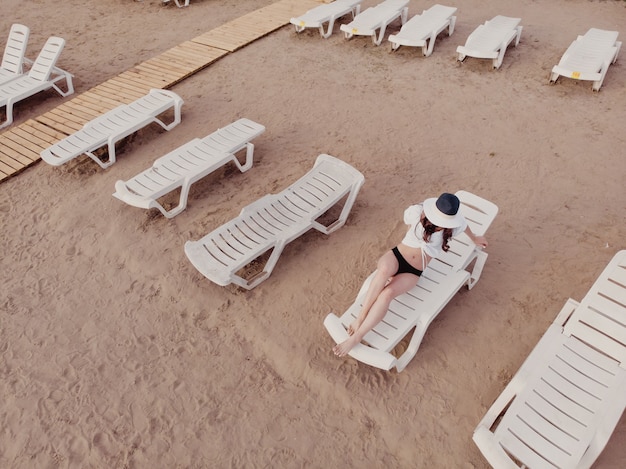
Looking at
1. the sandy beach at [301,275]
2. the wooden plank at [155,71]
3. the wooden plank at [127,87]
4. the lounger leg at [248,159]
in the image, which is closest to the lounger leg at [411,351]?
the sandy beach at [301,275]

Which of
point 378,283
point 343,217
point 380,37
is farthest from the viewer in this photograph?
point 380,37

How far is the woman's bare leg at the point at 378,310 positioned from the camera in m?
3.68

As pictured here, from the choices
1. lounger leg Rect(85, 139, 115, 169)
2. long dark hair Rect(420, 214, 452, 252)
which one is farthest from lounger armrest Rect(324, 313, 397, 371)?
lounger leg Rect(85, 139, 115, 169)

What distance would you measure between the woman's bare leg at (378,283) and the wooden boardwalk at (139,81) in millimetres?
5394

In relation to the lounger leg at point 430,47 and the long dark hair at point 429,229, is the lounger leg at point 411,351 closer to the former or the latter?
the long dark hair at point 429,229

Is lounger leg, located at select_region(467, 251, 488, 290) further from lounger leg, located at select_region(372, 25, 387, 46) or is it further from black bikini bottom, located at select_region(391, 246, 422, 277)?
lounger leg, located at select_region(372, 25, 387, 46)

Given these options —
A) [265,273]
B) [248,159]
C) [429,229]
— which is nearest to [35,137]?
[248,159]

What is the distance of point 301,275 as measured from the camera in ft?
15.5

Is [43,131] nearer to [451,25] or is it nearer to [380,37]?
[380,37]

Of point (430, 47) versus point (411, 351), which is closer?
point (411, 351)

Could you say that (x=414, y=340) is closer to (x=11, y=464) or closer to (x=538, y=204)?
(x=538, y=204)

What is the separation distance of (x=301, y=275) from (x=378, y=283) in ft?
3.93

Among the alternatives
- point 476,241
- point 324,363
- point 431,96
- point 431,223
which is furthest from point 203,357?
point 431,96

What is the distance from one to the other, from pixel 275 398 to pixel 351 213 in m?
2.41
